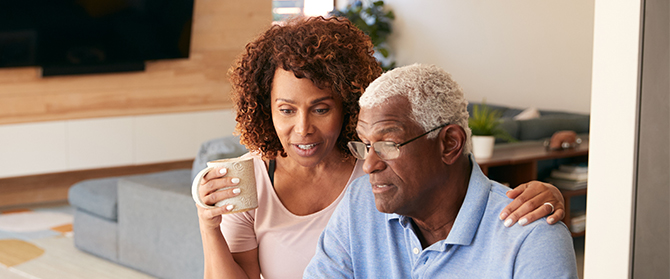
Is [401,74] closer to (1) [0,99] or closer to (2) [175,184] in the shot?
(2) [175,184]

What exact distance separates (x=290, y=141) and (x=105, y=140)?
13.9ft

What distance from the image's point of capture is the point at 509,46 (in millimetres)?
6172

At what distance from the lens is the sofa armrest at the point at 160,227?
310 cm

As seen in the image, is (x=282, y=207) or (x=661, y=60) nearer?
(x=661, y=60)

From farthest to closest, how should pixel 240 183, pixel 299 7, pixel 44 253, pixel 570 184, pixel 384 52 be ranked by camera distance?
pixel 299 7, pixel 384 52, pixel 570 184, pixel 44 253, pixel 240 183

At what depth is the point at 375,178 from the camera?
3.59ft

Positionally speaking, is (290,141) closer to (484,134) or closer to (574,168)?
(484,134)

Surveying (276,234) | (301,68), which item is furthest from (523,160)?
(301,68)

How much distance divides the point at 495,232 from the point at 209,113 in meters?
4.82

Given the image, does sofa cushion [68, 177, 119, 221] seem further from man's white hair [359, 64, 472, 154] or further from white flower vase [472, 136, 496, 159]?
man's white hair [359, 64, 472, 154]

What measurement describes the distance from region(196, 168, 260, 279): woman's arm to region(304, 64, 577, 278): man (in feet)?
0.87

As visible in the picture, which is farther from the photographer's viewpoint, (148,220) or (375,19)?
(375,19)

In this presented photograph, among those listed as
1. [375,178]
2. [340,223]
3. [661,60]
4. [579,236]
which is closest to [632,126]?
[661,60]

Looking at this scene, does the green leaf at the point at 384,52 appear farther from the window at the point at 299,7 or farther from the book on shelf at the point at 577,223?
the book on shelf at the point at 577,223
